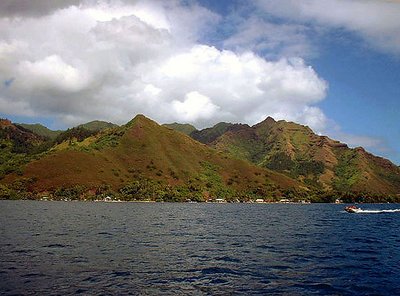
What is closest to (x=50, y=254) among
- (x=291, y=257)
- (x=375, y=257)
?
(x=291, y=257)

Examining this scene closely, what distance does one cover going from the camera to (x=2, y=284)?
34.4m

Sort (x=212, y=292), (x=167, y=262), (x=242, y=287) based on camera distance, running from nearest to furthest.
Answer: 1. (x=212, y=292)
2. (x=242, y=287)
3. (x=167, y=262)

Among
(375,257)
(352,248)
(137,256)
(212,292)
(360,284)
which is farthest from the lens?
(352,248)

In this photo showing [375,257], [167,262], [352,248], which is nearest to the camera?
[167,262]

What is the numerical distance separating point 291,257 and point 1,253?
3729 centimetres

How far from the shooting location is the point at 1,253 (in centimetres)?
4984

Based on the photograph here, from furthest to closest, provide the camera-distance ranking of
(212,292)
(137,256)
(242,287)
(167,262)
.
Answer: (137,256)
(167,262)
(242,287)
(212,292)

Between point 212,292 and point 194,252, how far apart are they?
23.0m

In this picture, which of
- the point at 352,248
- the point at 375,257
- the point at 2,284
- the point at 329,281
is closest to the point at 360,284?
the point at 329,281

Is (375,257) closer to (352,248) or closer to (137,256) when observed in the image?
(352,248)

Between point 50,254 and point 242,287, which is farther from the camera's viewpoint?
point 50,254

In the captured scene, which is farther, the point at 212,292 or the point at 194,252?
the point at 194,252

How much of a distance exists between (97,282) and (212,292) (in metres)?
10.6

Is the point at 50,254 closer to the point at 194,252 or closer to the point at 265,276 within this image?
the point at 194,252
